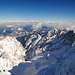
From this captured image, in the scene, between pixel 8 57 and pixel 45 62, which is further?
pixel 8 57

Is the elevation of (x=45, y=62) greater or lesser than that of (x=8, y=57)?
greater

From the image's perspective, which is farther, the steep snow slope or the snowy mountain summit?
the steep snow slope

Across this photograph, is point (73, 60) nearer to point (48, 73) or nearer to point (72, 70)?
point (72, 70)

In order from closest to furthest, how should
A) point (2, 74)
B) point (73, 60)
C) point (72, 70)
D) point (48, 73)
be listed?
point (72, 70) → point (73, 60) → point (48, 73) → point (2, 74)

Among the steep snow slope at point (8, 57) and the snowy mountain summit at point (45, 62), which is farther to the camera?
the steep snow slope at point (8, 57)

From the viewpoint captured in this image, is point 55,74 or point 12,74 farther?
point 12,74

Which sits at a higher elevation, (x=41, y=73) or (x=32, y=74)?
(x=41, y=73)

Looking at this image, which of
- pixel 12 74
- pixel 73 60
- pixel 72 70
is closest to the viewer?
pixel 72 70

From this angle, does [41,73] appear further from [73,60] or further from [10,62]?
[10,62]

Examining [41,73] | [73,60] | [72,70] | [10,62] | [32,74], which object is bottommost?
[10,62]

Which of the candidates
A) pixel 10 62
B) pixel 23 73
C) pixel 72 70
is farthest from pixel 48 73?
pixel 10 62
